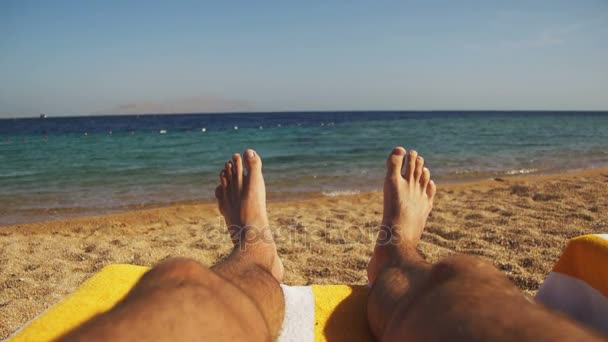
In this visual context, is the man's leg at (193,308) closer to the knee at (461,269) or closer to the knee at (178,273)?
the knee at (178,273)

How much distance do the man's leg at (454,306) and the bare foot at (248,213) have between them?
17.6 inches

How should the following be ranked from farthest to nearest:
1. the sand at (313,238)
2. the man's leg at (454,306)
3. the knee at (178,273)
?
the sand at (313,238), the knee at (178,273), the man's leg at (454,306)

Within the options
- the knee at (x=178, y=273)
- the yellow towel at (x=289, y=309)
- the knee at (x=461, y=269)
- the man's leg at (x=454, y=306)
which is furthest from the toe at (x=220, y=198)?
the knee at (x=461, y=269)

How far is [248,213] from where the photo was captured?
202 centimetres

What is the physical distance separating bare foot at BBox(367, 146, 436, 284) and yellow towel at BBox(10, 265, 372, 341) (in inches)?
6.5

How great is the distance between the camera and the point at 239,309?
0.85m

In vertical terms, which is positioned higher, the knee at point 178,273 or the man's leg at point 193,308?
the knee at point 178,273

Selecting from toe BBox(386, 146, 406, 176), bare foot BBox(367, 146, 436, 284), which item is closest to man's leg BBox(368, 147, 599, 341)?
bare foot BBox(367, 146, 436, 284)

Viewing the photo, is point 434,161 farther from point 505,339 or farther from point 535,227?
point 505,339

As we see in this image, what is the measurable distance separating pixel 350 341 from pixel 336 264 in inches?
45.7

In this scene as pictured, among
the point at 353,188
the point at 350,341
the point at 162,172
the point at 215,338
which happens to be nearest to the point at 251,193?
the point at 350,341

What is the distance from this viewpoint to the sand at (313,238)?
7.19ft

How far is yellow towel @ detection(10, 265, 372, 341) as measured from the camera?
104cm

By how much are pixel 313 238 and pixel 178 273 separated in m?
2.09
